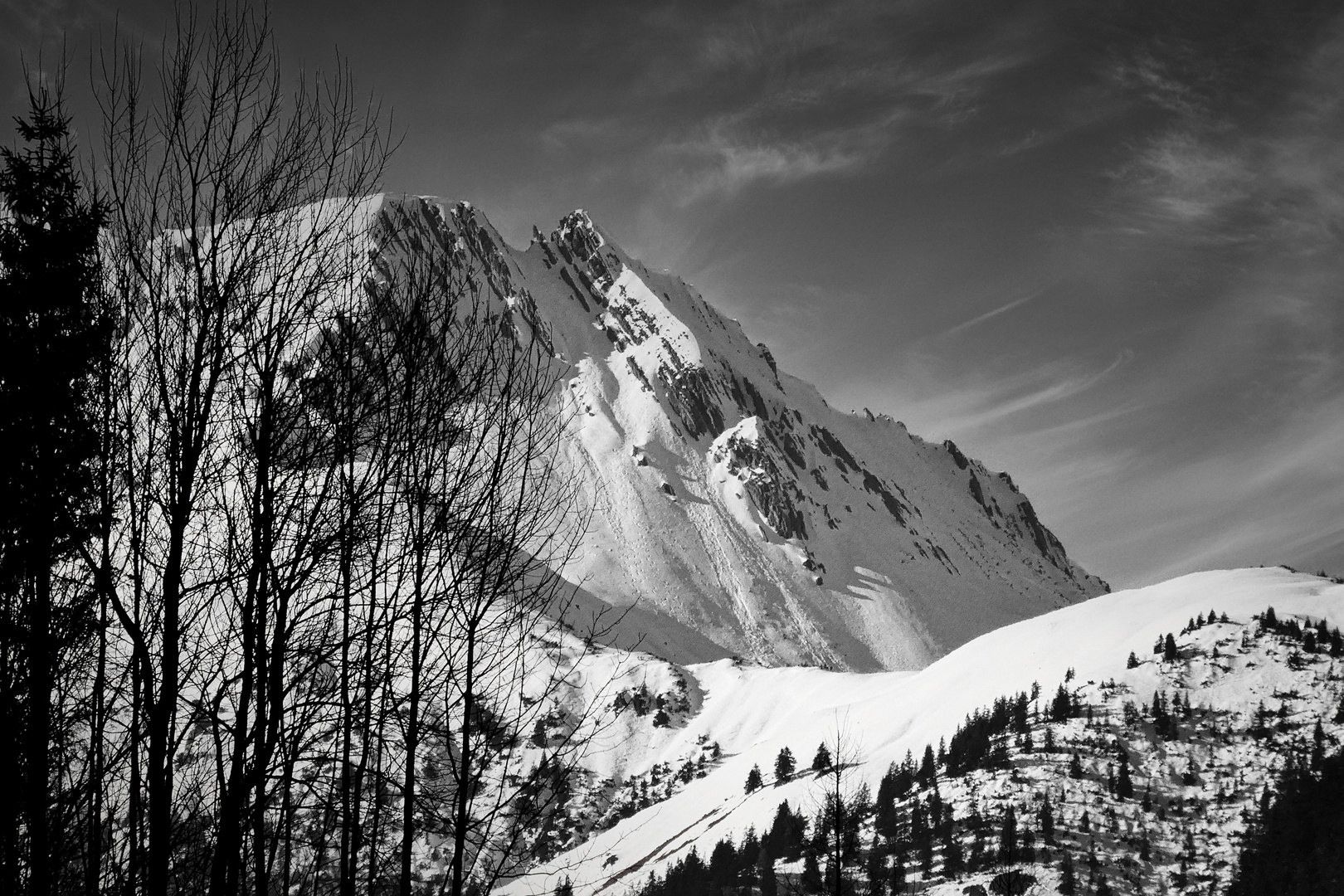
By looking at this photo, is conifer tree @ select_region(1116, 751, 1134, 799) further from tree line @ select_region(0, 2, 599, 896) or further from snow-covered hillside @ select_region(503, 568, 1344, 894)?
tree line @ select_region(0, 2, 599, 896)

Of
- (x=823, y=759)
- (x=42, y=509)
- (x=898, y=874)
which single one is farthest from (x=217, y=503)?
(x=898, y=874)

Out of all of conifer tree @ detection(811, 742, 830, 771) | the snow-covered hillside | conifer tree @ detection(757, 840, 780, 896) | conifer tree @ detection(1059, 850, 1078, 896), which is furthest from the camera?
the snow-covered hillside

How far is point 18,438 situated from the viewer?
6723 millimetres

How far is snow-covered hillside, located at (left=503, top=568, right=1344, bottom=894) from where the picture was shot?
289 feet

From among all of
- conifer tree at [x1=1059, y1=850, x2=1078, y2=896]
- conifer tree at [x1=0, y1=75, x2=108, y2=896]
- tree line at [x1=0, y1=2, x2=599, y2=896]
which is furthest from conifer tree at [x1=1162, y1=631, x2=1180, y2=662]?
conifer tree at [x1=0, y1=75, x2=108, y2=896]

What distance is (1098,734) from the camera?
100 m

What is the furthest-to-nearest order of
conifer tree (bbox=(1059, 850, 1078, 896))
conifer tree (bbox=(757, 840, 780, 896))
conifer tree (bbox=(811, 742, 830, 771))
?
1. conifer tree (bbox=(757, 840, 780, 896))
2. conifer tree (bbox=(1059, 850, 1078, 896))
3. conifer tree (bbox=(811, 742, 830, 771))

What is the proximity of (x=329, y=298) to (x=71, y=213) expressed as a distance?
3.00 m

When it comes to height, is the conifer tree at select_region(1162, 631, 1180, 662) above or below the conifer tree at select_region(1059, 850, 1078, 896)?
above

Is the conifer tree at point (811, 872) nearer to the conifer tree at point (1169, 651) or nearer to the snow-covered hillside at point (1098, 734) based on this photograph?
the snow-covered hillside at point (1098, 734)

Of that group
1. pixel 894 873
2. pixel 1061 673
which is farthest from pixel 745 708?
pixel 894 873

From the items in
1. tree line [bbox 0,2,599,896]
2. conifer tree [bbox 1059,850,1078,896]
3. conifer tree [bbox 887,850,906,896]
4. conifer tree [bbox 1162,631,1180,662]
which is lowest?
conifer tree [bbox 1059,850,1078,896]

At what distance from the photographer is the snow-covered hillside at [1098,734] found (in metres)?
88.1

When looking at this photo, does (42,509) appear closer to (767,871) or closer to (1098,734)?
(767,871)
